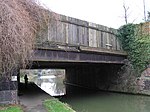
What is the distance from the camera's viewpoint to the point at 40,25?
349 inches

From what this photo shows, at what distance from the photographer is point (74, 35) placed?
12.3 m

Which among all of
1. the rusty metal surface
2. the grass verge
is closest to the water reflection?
the rusty metal surface

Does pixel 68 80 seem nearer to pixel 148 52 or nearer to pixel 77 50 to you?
pixel 148 52

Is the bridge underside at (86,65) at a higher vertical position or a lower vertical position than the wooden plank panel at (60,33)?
lower

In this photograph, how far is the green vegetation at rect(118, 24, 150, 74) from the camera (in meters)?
16.5

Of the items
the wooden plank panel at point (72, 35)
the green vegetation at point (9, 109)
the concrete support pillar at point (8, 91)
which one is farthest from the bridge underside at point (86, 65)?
the green vegetation at point (9, 109)

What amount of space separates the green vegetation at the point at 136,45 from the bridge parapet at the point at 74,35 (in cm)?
162

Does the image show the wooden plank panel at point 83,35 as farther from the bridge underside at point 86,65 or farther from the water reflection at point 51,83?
the water reflection at point 51,83

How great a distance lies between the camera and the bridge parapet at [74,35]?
10546 mm

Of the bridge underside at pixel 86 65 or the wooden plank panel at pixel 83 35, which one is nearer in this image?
the bridge underside at pixel 86 65

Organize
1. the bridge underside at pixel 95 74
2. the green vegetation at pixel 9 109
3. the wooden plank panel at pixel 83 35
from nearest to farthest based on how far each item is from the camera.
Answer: the green vegetation at pixel 9 109
the wooden plank panel at pixel 83 35
the bridge underside at pixel 95 74

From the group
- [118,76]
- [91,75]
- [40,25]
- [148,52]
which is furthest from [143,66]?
[40,25]

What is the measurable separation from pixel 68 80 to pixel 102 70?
830 centimetres

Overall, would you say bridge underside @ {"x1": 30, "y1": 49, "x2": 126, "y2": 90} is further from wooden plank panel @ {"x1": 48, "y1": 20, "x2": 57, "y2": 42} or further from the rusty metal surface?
wooden plank panel @ {"x1": 48, "y1": 20, "x2": 57, "y2": 42}
